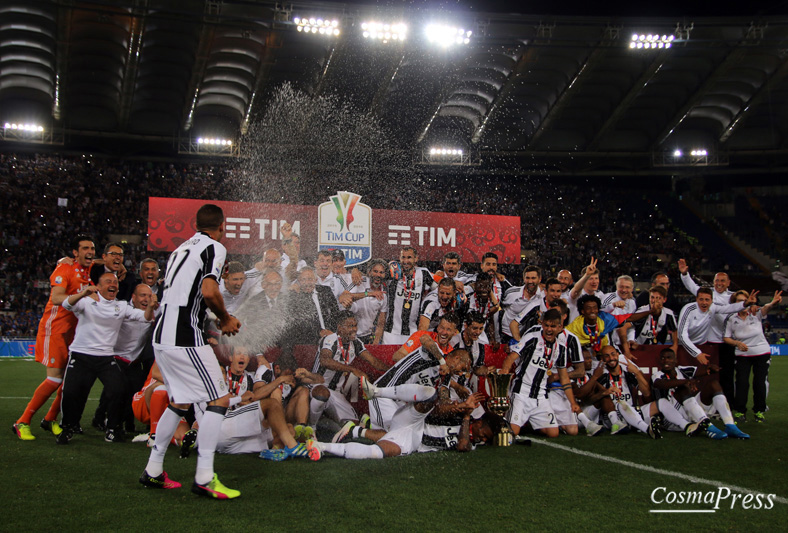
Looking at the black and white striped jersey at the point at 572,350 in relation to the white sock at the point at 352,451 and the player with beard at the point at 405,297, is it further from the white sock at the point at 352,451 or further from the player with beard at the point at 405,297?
the white sock at the point at 352,451

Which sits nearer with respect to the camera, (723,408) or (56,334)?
(56,334)

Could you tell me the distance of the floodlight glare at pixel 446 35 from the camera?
68.7ft

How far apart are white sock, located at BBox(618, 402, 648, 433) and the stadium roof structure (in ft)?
55.6

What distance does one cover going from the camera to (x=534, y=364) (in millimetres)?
7141

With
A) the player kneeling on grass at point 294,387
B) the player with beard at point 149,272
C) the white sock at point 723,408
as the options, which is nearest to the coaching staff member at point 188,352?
the player kneeling on grass at point 294,387

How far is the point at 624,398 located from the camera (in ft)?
23.9

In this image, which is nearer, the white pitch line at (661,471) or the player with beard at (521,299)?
the white pitch line at (661,471)

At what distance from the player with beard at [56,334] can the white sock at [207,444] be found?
8.97 feet

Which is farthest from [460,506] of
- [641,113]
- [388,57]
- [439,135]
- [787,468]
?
[641,113]

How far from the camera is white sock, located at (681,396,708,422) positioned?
22.9 ft

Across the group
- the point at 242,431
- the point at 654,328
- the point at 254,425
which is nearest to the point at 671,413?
the point at 654,328

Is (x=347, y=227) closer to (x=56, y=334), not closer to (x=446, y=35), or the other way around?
(x=56, y=334)

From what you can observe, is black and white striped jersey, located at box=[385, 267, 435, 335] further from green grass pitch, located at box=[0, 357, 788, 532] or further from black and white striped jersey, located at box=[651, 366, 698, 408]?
black and white striped jersey, located at box=[651, 366, 698, 408]

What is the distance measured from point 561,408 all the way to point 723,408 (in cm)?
179
